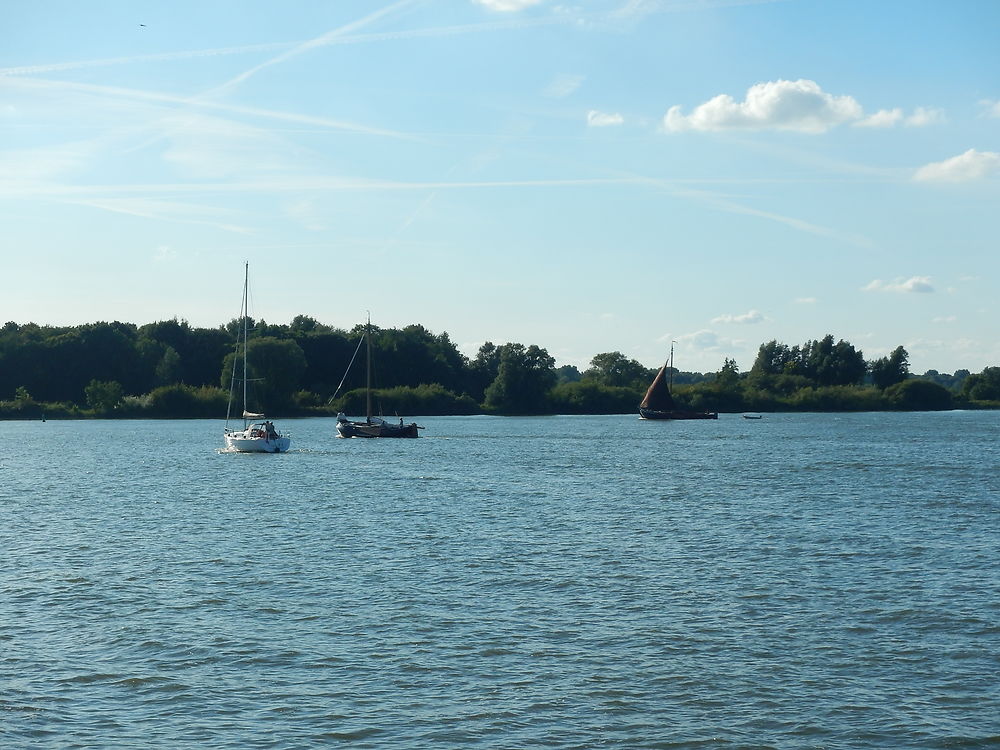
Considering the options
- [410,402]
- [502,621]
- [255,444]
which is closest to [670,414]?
[410,402]

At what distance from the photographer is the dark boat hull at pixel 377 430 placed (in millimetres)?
111062

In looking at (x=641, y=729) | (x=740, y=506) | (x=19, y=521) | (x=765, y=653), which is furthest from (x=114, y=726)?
(x=740, y=506)

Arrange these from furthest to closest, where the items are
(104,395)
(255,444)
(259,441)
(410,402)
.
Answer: (410,402) < (104,395) < (255,444) < (259,441)

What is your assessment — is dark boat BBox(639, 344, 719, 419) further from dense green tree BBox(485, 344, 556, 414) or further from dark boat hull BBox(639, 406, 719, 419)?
dense green tree BBox(485, 344, 556, 414)

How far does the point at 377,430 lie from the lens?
112 m

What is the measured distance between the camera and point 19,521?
4097 centimetres

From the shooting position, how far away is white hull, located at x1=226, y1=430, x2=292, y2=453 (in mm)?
84562

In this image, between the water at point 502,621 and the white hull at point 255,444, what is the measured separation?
1301 inches

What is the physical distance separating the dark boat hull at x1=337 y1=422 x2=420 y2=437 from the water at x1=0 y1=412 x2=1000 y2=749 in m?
60.0

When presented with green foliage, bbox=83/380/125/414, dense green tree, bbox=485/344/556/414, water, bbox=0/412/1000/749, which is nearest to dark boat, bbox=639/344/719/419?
dense green tree, bbox=485/344/556/414

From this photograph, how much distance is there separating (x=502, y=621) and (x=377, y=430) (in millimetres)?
90097

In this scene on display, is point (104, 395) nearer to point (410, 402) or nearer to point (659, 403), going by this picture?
point (410, 402)

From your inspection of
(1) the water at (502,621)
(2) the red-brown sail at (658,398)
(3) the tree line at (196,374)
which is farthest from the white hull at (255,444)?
(2) the red-brown sail at (658,398)

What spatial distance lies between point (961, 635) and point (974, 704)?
454 cm
